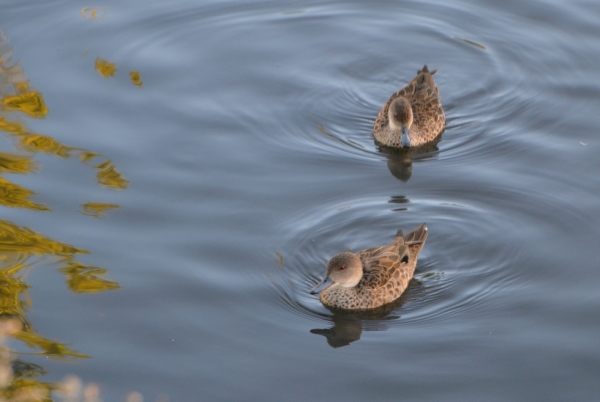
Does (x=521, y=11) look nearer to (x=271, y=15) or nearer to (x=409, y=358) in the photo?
(x=271, y=15)

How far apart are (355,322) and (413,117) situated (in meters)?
4.25

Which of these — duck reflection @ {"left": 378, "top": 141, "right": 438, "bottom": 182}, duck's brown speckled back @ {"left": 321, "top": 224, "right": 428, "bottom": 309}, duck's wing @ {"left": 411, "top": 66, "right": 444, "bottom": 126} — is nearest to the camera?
duck's brown speckled back @ {"left": 321, "top": 224, "right": 428, "bottom": 309}

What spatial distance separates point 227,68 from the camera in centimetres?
1420

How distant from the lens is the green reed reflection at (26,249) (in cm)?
863

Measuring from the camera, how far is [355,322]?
31.4 feet

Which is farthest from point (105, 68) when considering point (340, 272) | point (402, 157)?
point (340, 272)

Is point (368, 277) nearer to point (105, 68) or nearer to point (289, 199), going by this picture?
point (289, 199)

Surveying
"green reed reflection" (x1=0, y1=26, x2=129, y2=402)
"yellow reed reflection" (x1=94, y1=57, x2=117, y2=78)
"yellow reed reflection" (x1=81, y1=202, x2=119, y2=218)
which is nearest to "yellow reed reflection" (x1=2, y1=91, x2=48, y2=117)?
"green reed reflection" (x1=0, y1=26, x2=129, y2=402)

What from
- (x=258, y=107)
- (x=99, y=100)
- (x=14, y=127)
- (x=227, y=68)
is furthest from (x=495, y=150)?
(x=14, y=127)

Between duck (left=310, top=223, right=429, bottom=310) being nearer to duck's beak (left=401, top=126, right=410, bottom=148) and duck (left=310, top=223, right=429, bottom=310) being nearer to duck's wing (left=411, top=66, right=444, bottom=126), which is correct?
duck's beak (left=401, top=126, right=410, bottom=148)

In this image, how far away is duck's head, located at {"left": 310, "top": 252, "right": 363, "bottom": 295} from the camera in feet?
31.0

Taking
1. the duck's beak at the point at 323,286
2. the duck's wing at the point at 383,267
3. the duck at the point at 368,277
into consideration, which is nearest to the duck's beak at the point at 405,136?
the duck at the point at 368,277

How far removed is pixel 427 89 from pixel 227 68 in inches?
110

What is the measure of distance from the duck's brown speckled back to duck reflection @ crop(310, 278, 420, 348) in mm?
58
